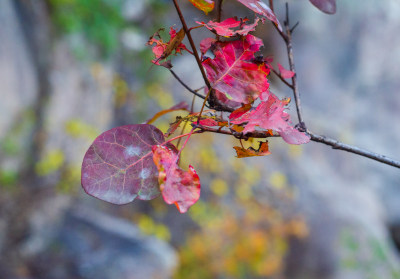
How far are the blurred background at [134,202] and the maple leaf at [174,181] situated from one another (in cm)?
134

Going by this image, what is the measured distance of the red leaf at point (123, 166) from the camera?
0.35 m

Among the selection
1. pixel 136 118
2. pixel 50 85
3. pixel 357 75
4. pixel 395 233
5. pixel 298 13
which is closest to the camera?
pixel 50 85

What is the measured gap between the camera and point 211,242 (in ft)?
6.55

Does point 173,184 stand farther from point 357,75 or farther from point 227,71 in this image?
point 357,75

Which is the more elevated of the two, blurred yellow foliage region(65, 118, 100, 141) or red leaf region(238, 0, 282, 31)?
blurred yellow foliage region(65, 118, 100, 141)

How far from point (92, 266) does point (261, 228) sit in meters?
1.01

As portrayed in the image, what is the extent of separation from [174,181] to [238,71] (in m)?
0.15

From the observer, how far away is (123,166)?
0.37 metres

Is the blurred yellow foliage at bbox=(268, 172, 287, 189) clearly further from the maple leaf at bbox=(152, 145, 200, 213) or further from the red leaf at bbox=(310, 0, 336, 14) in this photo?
the maple leaf at bbox=(152, 145, 200, 213)

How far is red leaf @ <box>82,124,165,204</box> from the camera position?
354 millimetres

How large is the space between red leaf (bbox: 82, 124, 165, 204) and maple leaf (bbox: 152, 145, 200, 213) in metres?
0.03

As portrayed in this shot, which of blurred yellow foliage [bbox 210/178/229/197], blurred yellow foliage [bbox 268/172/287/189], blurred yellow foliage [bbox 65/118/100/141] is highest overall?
blurred yellow foliage [bbox 268/172/287/189]

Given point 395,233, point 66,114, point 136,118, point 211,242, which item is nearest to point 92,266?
point 211,242

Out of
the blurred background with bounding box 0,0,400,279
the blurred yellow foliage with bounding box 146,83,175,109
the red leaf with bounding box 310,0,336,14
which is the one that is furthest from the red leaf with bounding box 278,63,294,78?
the blurred yellow foliage with bounding box 146,83,175,109
